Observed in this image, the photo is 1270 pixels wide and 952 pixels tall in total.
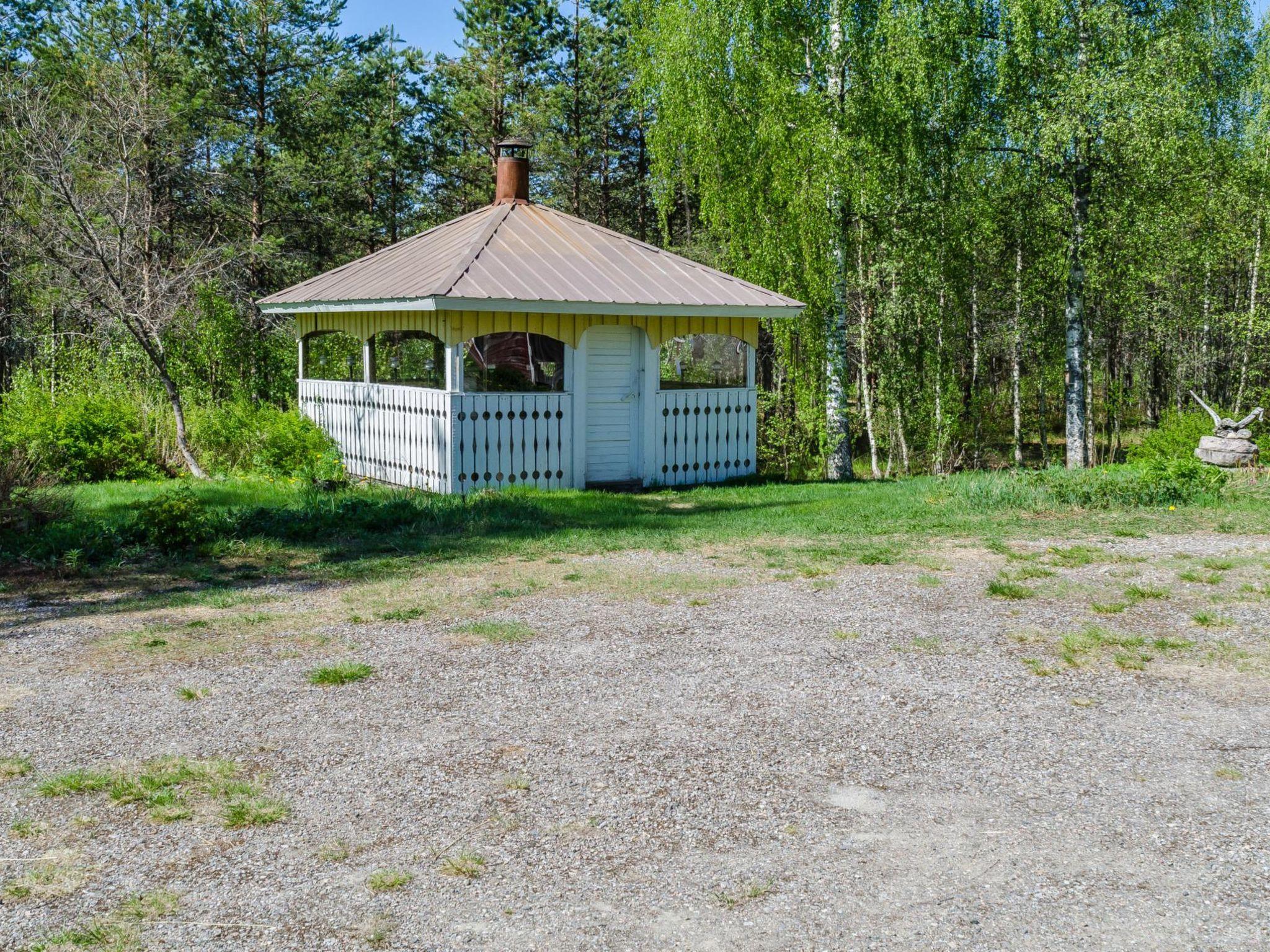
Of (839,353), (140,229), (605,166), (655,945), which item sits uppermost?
(605,166)

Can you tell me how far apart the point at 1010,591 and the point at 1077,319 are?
1402 centimetres

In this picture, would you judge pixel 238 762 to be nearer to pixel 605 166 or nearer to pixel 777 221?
pixel 777 221

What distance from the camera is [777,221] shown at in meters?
18.2

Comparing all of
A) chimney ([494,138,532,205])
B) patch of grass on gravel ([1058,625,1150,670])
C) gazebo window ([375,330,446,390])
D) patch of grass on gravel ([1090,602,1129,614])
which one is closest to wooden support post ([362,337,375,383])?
chimney ([494,138,532,205])

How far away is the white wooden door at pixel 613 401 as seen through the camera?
14.3 meters

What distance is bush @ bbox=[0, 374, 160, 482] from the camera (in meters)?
14.1

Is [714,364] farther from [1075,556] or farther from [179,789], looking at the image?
[179,789]

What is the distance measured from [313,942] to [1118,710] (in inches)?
151

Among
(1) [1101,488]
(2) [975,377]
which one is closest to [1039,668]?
(1) [1101,488]

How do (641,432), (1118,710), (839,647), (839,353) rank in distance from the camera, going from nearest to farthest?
(1118,710) → (839,647) → (641,432) → (839,353)

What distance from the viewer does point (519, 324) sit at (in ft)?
44.2

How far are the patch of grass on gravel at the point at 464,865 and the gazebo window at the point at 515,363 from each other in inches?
436

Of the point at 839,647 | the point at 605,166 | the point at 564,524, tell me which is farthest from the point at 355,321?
the point at 605,166

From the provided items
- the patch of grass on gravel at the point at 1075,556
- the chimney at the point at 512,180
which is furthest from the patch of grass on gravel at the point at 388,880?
the chimney at the point at 512,180
